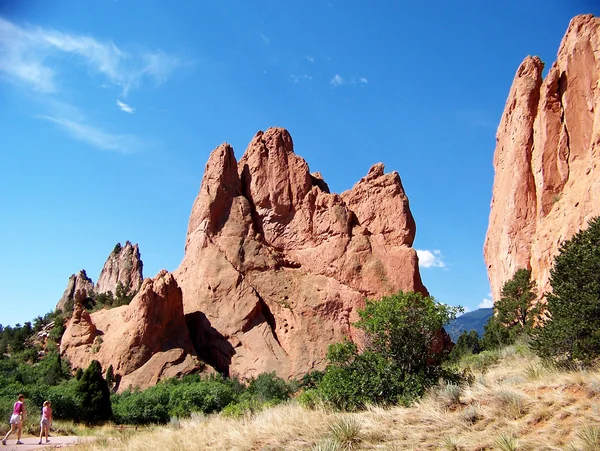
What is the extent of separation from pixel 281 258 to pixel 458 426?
34.5m

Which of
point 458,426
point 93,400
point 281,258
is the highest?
point 281,258

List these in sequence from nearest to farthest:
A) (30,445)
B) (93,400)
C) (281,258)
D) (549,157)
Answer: (30,445)
(93,400)
(281,258)
(549,157)

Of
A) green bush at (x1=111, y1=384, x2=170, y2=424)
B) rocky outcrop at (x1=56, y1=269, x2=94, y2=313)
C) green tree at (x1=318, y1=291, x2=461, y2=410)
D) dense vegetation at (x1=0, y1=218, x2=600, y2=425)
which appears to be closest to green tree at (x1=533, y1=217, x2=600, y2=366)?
dense vegetation at (x1=0, y1=218, x2=600, y2=425)

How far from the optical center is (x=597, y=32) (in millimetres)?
45094

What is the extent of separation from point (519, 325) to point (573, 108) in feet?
76.6

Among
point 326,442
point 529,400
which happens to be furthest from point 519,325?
point 326,442

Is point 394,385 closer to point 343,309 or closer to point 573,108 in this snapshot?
point 343,309

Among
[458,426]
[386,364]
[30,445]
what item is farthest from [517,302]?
[30,445]

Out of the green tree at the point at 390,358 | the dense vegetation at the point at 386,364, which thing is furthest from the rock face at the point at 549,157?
the green tree at the point at 390,358

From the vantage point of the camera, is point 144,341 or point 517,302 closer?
point 144,341

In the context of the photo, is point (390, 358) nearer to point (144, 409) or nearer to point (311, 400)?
point (311, 400)

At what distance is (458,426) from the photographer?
916 centimetres

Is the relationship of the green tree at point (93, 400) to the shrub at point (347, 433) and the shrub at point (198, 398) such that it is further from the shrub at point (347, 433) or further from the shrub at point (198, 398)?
the shrub at point (347, 433)

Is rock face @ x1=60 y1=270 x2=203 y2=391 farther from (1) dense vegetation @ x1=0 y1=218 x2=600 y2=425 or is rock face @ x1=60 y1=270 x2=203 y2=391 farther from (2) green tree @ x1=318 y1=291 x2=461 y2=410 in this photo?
(2) green tree @ x1=318 y1=291 x2=461 y2=410
